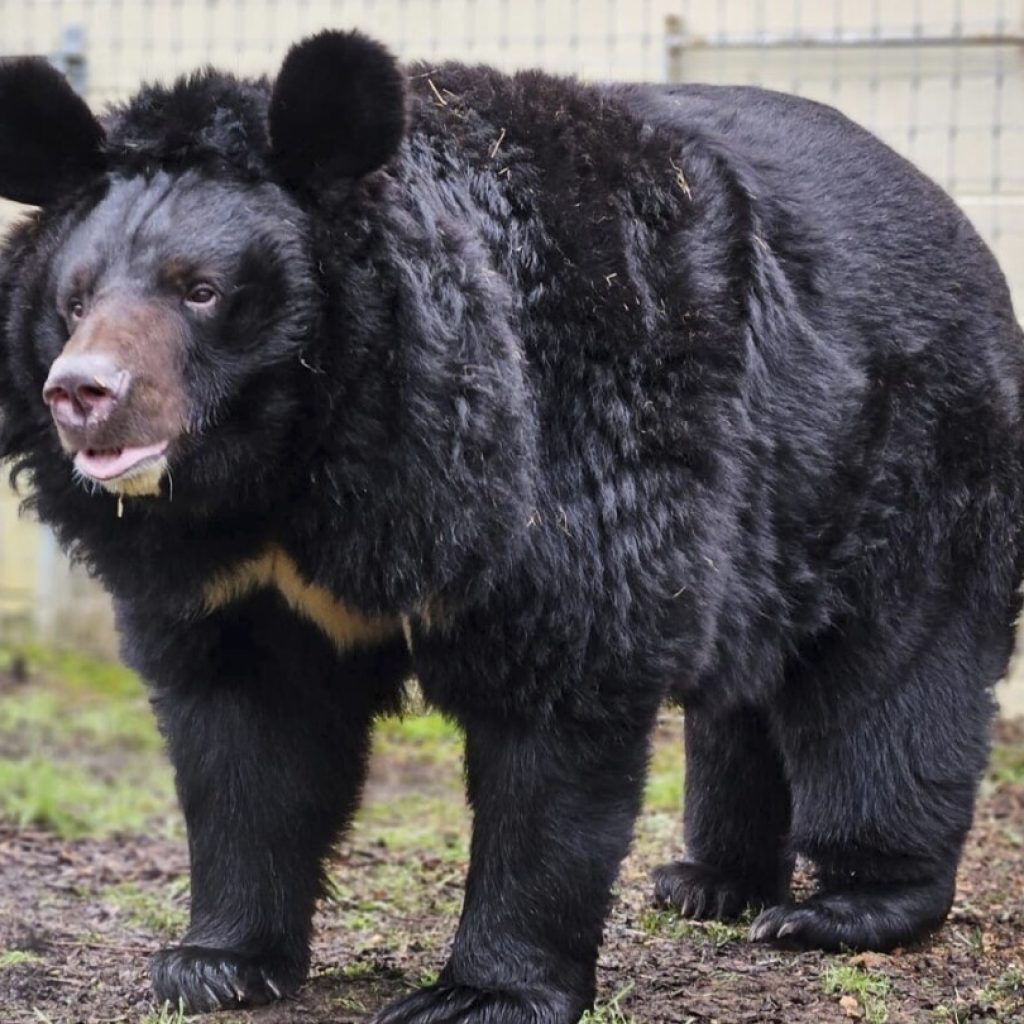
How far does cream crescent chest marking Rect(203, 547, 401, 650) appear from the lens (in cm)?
460

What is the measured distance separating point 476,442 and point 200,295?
0.69 m

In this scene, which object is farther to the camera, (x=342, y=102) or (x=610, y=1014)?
(x=610, y=1014)

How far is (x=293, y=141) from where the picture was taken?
4344 millimetres

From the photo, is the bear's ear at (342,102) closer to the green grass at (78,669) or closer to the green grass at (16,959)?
the green grass at (16,959)

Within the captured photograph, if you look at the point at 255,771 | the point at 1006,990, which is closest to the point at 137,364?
the point at 255,771

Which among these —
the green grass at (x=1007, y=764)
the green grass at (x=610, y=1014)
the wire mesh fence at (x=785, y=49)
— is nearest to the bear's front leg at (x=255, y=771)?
the green grass at (x=610, y=1014)

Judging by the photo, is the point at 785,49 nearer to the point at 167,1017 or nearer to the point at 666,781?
the point at 666,781

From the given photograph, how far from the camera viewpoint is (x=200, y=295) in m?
4.26

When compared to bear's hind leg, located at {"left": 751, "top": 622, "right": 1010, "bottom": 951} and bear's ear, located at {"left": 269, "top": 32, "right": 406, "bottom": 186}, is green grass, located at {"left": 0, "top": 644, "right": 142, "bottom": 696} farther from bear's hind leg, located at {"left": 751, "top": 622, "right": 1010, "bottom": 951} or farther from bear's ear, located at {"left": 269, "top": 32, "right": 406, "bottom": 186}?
bear's ear, located at {"left": 269, "top": 32, "right": 406, "bottom": 186}

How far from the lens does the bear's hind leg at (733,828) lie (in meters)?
6.14

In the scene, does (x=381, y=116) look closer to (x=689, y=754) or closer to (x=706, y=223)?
(x=706, y=223)

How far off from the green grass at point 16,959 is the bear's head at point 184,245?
5.34 feet

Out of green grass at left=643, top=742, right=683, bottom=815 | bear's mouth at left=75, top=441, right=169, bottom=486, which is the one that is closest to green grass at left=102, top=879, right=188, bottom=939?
green grass at left=643, top=742, right=683, bottom=815

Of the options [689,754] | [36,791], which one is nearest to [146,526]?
[689,754]
